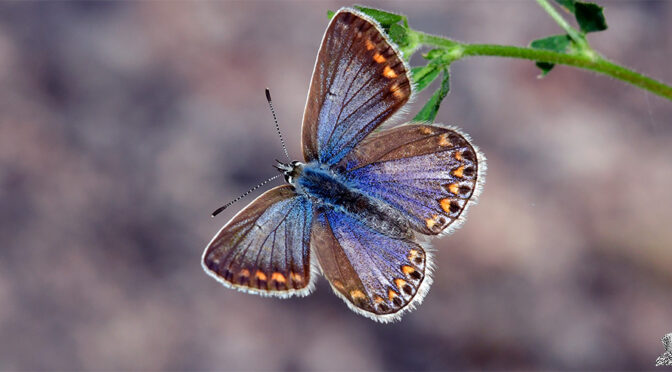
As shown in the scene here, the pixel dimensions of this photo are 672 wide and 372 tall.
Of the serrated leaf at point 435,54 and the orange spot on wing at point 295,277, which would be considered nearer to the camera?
the serrated leaf at point 435,54

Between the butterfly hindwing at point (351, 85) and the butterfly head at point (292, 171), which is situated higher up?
the butterfly hindwing at point (351, 85)

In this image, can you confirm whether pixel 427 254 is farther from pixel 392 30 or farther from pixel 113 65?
pixel 113 65

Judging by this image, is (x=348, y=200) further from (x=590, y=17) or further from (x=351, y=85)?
(x=590, y=17)

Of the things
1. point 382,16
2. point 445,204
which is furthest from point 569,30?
point 445,204

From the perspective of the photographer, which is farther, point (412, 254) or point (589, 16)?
point (412, 254)

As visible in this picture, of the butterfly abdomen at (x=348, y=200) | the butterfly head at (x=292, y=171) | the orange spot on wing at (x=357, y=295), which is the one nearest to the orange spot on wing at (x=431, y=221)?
the butterfly abdomen at (x=348, y=200)

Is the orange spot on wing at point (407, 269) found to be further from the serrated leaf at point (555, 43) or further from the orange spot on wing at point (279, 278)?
the serrated leaf at point (555, 43)
